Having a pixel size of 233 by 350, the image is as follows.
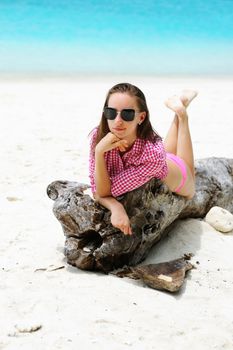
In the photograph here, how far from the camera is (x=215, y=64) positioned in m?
19.1

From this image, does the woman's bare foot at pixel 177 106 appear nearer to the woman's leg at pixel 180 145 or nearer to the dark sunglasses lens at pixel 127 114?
the woman's leg at pixel 180 145

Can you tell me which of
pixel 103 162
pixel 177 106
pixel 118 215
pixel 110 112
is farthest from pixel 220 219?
Answer: pixel 110 112

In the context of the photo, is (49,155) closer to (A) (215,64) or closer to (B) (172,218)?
(B) (172,218)

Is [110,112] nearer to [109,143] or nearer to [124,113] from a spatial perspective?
[124,113]

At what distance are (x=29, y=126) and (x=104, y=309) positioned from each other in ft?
19.9

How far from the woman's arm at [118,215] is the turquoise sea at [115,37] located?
41.7 feet

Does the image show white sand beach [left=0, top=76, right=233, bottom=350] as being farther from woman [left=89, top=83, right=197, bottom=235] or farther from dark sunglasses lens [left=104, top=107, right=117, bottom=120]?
dark sunglasses lens [left=104, top=107, right=117, bottom=120]

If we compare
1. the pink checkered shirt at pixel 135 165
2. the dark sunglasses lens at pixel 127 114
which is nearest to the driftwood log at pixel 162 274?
the pink checkered shirt at pixel 135 165

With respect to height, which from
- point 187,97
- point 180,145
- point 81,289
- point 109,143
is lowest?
point 81,289

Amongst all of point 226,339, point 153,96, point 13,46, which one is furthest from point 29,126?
point 13,46

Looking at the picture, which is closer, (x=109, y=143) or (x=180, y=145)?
(x=109, y=143)

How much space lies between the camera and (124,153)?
3.74 meters

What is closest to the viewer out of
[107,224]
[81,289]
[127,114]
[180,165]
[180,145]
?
[81,289]

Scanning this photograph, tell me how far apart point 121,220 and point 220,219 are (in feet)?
4.04
